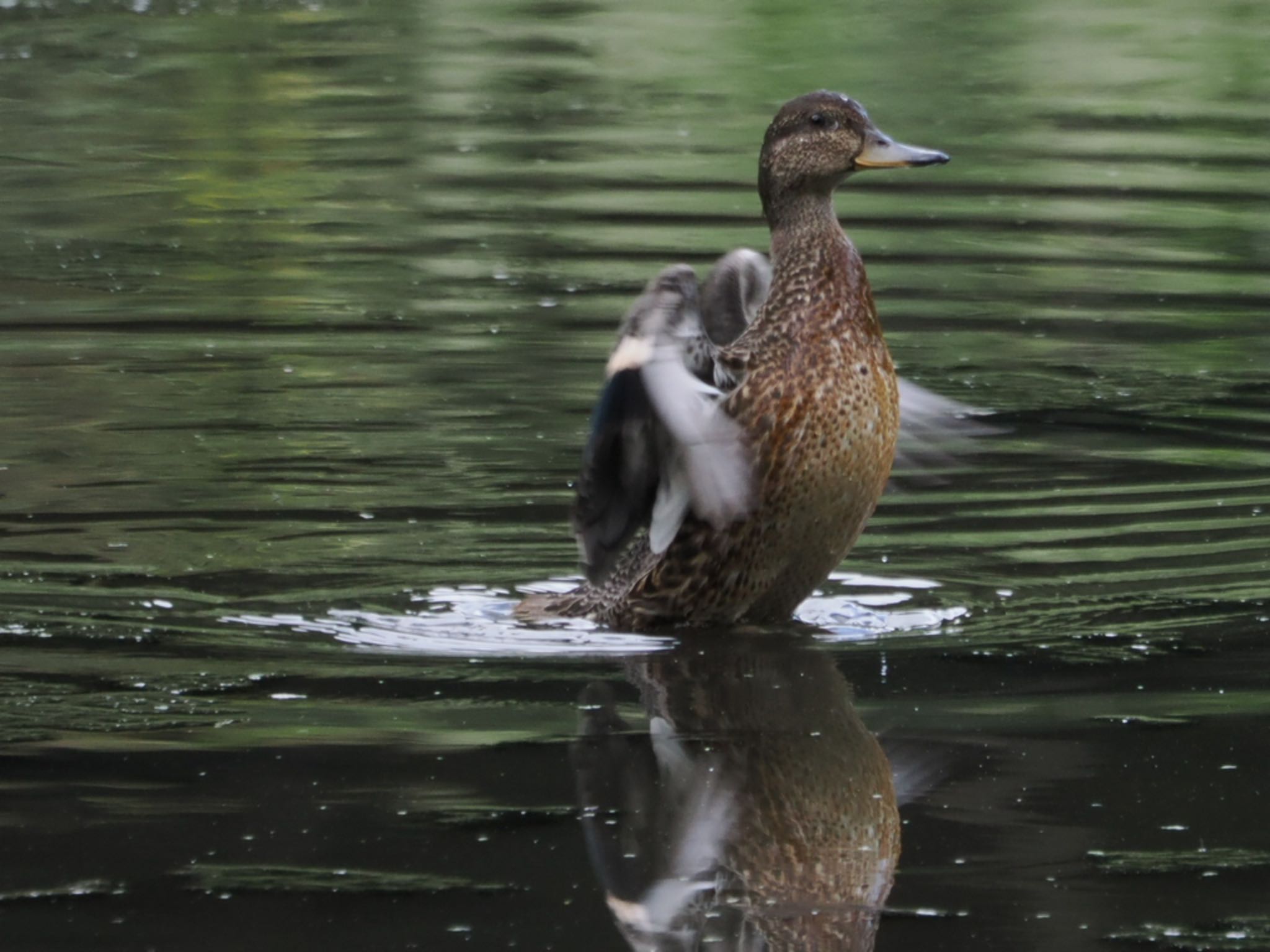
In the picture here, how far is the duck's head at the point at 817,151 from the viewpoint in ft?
20.2

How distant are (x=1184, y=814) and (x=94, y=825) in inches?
74.2

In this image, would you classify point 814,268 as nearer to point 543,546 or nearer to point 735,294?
point 735,294

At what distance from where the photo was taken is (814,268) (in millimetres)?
6000

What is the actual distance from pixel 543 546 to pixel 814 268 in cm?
133

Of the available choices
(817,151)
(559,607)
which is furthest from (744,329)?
(559,607)

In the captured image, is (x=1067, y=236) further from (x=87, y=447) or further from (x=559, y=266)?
(x=87, y=447)

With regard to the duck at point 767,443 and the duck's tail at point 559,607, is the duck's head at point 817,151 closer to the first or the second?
the duck at point 767,443

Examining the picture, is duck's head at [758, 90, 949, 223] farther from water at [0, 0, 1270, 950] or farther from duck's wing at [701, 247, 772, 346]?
water at [0, 0, 1270, 950]

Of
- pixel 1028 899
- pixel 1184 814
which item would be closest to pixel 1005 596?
pixel 1184 814

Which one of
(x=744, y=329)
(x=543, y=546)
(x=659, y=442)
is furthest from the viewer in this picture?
(x=543, y=546)

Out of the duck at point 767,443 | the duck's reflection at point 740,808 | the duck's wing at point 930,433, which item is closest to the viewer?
the duck's reflection at point 740,808

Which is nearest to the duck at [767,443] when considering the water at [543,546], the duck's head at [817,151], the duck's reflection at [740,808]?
the duck's head at [817,151]

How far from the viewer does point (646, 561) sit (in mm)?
6184

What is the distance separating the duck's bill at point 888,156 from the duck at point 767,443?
0.01 meters
